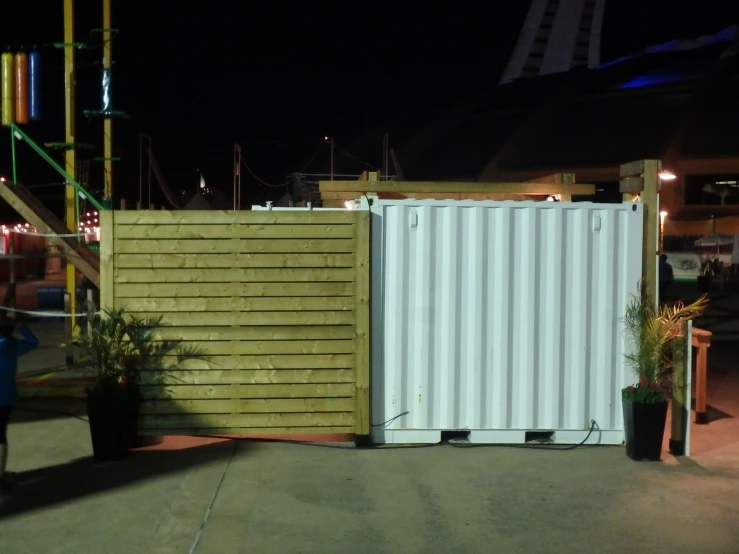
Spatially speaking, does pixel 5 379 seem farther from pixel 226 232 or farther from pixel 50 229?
pixel 50 229

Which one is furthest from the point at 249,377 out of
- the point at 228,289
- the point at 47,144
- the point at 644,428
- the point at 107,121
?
the point at 107,121

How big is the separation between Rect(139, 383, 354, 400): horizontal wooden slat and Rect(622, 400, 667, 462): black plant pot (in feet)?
7.91

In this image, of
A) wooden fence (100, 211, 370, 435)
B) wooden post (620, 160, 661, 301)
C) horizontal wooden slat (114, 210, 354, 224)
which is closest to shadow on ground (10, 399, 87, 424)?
wooden fence (100, 211, 370, 435)

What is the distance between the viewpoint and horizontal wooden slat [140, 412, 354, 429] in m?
7.32

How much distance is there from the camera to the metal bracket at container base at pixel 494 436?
292 inches

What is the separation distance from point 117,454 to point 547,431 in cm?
376

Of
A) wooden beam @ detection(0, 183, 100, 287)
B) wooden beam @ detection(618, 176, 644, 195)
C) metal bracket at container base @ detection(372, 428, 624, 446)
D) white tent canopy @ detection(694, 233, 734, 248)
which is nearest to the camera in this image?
metal bracket at container base @ detection(372, 428, 624, 446)

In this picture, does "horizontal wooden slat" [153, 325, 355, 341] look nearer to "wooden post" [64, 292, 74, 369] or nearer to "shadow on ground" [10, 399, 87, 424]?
"shadow on ground" [10, 399, 87, 424]

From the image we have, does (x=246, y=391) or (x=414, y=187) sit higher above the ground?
(x=414, y=187)

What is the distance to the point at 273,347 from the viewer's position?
7.34m

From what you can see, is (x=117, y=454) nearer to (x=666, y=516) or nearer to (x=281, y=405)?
(x=281, y=405)

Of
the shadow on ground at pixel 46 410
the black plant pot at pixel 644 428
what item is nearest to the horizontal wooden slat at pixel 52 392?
the shadow on ground at pixel 46 410

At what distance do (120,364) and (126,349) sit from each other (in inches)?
5.4

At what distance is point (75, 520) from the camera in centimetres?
556
